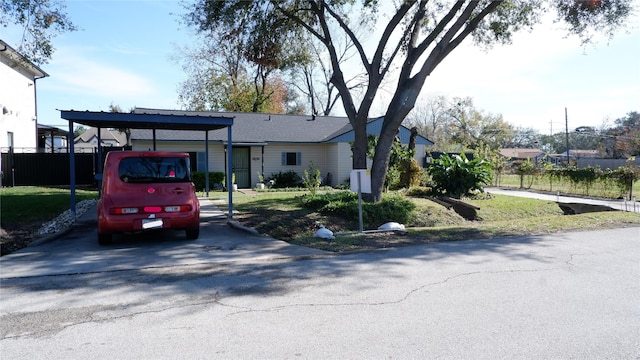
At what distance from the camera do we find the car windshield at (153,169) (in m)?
8.55

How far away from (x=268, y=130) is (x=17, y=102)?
1298cm

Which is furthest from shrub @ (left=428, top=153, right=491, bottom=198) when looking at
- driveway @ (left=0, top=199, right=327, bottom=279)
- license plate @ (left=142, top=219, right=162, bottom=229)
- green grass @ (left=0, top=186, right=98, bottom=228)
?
green grass @ (left=0, top=186, right=98, bottom=228)

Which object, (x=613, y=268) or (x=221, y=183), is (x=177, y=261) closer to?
(x=613, y=268)

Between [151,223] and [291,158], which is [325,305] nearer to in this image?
[151,223]

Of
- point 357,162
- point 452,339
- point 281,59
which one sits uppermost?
point 281,59

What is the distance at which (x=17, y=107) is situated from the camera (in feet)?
72.3

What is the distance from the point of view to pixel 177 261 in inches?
270

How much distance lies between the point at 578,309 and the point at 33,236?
32.2 feet

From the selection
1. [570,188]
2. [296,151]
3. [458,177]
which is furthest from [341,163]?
[570,188]

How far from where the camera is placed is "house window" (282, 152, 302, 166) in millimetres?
24203

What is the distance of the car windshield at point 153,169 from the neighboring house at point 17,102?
1412 centimetres

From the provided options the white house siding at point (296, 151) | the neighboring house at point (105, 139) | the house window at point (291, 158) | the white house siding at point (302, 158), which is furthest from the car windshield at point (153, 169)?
the neighboring house at point (105, 139)

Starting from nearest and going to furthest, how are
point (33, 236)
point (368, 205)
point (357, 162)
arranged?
point (33, 236) < point (368, 205) < point (357, 162)

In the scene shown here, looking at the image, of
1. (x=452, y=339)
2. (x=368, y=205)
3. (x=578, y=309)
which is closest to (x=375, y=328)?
(x=452, y=339)
